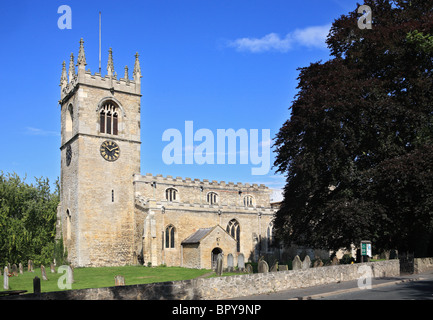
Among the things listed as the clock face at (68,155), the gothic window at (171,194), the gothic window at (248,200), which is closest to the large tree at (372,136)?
the gothic window at (171,194)

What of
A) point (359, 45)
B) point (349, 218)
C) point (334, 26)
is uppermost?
point (334, 26)

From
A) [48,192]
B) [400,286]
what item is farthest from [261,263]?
[48,192]

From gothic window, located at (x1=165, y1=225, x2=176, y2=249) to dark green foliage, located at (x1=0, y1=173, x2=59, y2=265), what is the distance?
35.3ft

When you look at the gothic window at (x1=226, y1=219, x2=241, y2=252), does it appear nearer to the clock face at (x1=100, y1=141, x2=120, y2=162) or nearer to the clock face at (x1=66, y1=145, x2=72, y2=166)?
the clock face at (x1=100, y1=141, x2=120, y2=162)

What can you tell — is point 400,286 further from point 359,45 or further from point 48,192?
point 48,192

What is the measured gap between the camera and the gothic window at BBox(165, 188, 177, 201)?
147ft

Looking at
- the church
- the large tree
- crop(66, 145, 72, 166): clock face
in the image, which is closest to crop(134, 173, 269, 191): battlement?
the church

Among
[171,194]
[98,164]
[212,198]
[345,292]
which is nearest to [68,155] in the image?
[98,164]

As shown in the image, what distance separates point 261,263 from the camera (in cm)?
2159

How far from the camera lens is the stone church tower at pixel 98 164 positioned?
3850 cm

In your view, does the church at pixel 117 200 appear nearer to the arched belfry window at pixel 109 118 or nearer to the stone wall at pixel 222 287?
the arched belfry window at pixel 109 118

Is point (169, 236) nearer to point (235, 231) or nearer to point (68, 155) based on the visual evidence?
point (235, 231)

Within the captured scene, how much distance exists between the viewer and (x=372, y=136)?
24359 millimetres
